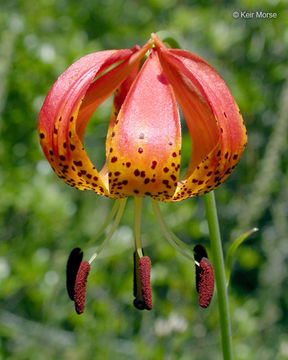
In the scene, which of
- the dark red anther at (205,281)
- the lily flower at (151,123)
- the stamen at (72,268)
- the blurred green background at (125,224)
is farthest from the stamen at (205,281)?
the blurred green background at (125,224)

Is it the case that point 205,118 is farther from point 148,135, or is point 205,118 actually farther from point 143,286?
point 143,286

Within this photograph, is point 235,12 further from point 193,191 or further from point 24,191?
point 193,191

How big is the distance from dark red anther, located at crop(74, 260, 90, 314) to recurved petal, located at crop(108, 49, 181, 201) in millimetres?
201

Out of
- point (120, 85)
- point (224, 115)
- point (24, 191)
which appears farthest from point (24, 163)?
point (224, 115)

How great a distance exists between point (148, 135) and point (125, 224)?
1890 mm

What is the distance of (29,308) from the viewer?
8.90ft

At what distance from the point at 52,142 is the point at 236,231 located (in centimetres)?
131

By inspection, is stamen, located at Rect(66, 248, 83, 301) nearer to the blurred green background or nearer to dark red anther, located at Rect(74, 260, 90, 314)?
dark red anther, located at Rect(74, 260, 90, 314)

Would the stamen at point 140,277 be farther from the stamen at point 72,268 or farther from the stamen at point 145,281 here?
the stamen at point 72,268

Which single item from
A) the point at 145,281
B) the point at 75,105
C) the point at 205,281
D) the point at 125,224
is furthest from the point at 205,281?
the point at 125,224

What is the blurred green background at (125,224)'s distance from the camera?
238cm

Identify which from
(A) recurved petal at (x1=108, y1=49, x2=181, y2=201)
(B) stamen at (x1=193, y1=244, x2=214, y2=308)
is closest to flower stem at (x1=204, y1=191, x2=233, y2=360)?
(B) stamen at (x1=193, y1=244, x2=214, y2=308)

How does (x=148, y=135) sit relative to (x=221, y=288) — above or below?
above

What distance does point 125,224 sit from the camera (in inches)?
113
